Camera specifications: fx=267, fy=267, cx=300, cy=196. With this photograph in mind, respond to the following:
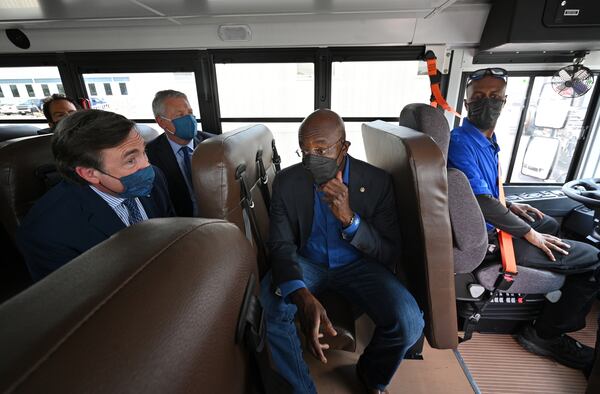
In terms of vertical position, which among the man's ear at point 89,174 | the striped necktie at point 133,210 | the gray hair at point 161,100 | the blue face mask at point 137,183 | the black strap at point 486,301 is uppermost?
the gray hair at point 161,100

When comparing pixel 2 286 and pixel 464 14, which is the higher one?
pixel 464 14

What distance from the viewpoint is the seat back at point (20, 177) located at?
1299 millimetres

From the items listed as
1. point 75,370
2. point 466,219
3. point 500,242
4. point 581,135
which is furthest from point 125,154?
point 581,135

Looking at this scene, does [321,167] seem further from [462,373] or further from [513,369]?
[513,369]

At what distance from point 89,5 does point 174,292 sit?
2.73m

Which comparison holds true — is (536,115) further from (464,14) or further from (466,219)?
(466,219)

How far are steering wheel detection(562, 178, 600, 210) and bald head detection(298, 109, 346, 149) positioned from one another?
1.69 metres

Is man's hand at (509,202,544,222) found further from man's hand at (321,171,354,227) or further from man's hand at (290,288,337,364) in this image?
man's hand at (290,288,337,364)

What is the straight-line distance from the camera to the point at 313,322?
1169 mm

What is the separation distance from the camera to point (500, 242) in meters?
1.73

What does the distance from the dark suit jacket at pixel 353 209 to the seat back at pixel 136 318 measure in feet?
3.15

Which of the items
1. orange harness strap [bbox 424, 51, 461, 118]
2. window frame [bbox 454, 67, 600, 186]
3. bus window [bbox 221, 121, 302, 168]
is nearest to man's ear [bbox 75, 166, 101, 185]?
bus window [bbox 221, 121, 302, 168]

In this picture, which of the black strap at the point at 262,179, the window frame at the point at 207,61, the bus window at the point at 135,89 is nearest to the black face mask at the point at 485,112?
the window frame at the point at 207,61

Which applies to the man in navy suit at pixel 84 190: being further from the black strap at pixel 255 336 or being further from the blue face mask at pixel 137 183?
the black strap at pixel 255 336
